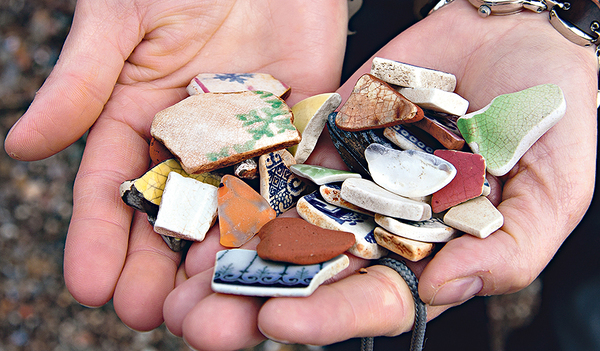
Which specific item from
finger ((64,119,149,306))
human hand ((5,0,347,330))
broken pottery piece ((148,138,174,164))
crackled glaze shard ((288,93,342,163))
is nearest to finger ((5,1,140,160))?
human hand ((5,0,347,330))

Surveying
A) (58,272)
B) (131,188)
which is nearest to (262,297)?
(131,188)

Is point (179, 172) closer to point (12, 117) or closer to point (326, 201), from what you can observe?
point (326, 201)

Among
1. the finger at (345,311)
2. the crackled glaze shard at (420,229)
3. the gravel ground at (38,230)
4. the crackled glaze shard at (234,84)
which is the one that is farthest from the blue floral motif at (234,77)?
the gravel ground at (38,230)

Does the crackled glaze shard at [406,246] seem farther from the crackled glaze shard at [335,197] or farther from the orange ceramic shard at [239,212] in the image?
the orange ceramic shard at [239,212]

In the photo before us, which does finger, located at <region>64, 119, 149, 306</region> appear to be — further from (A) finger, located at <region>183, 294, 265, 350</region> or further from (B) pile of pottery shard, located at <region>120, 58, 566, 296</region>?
(A) finger, located at <region>183, 294, 265, 350</region>

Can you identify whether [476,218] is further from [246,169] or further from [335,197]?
[246,169]

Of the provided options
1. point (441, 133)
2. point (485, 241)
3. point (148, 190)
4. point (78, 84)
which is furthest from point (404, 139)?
point (78, 84)
